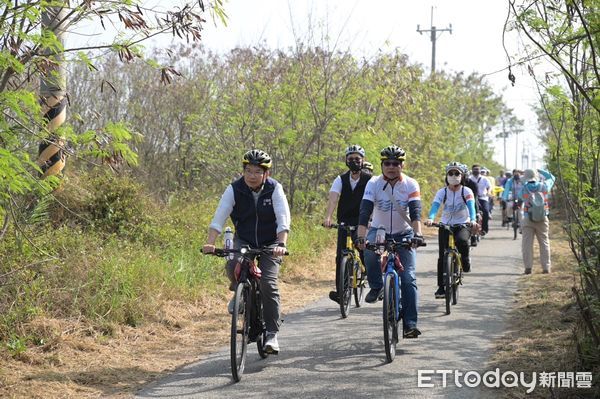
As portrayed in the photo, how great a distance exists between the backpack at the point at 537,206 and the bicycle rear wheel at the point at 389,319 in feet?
24.3

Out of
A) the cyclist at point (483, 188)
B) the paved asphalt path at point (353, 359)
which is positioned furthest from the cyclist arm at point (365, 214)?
the cyclist at point (483, 188)

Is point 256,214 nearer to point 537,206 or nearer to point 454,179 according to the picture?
point 454,179

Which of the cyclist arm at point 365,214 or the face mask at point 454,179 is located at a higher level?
the face mask at point 454,179

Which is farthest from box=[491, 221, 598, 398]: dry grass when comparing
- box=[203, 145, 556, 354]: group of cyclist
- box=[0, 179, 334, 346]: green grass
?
box=[0, 179, 334, 346]: green grass

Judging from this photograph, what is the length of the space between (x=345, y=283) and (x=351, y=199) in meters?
1.19

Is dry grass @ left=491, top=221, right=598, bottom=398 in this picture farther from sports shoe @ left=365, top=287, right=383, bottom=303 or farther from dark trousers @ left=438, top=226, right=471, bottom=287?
sports shoe @ left=365, top=287, right=383, bottom=303

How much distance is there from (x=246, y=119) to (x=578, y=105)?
1188 cm

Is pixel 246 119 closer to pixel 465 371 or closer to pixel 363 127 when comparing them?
pixel 363 127

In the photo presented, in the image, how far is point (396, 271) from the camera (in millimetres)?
8070

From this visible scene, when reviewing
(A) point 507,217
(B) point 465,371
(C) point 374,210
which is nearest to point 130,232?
(C) point 374,210

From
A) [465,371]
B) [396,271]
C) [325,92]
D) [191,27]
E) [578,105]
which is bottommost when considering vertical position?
[465,371]

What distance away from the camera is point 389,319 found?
7711mm

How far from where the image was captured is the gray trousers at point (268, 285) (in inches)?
291

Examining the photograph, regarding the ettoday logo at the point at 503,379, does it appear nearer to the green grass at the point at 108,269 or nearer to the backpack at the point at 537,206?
the green grass at the point at 108,269
